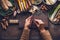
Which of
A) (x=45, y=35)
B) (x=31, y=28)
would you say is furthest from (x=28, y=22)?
(x=45, y=35)

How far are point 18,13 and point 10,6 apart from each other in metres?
0.09

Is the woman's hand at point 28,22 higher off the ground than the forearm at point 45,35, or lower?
higher

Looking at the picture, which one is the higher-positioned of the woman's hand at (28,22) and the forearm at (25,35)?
the woman's hand at (28,22)

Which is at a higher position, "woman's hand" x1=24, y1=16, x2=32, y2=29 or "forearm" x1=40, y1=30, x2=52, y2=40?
"woman's hand" x1=24, y1=16, x2=32, y2=29

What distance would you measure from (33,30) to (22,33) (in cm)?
9

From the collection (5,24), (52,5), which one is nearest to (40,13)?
(52,5)

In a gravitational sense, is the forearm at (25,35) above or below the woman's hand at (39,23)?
below

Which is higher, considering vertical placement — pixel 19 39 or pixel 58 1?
pixel 58 1

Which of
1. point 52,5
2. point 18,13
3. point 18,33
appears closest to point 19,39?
point 18,33

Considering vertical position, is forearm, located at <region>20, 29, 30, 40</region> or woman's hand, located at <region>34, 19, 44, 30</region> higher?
woman's hand, located at <region>34, 19, 44, 30</region>

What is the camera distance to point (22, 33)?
269 centimetres

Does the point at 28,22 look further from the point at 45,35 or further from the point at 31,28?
the point at 45,35

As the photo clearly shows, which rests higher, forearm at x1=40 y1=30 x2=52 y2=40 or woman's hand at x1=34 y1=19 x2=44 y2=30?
woman's hand at x1=34 y1=19 x2=44 y2=30

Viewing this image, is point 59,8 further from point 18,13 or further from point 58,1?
point 18,13
